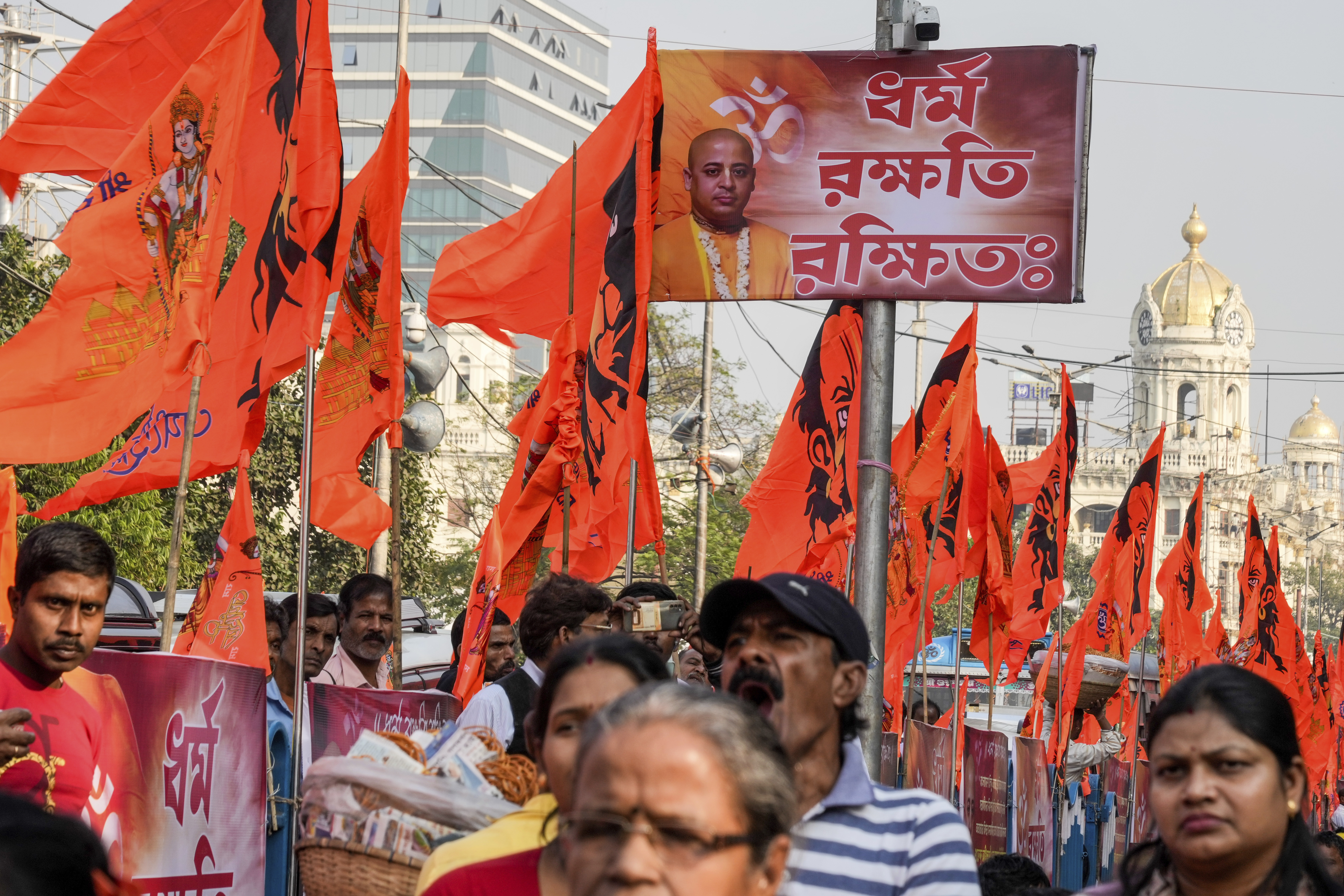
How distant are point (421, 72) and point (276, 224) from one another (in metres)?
111

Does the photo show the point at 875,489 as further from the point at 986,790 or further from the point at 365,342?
the point at 986,790

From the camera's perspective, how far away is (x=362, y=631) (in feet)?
23.1

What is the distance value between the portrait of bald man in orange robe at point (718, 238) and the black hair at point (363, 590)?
1.99m

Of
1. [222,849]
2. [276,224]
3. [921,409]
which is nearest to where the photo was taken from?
[222,849]

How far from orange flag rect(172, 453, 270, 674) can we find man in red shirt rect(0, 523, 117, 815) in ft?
6.16

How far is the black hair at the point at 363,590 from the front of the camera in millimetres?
7008

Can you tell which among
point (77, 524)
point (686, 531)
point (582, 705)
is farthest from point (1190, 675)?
point (686, 531)

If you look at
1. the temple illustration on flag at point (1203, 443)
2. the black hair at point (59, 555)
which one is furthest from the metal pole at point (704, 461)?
the temple illustration on flag at point (1203, 443)

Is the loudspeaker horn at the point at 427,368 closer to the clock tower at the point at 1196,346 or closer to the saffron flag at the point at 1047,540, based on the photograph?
the saffron flag at the point at 1047,540

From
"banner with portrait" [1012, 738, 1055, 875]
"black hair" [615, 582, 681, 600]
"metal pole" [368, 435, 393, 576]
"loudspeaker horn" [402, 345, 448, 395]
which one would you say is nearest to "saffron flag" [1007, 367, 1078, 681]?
"banner with portrait" [1012, 738, 1055, 875]

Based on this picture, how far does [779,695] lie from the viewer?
295cm

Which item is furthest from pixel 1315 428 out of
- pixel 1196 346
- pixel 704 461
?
pixel 704 461

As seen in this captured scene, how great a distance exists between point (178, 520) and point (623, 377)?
2686mm

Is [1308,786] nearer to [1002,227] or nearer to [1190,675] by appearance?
[1190,675]
